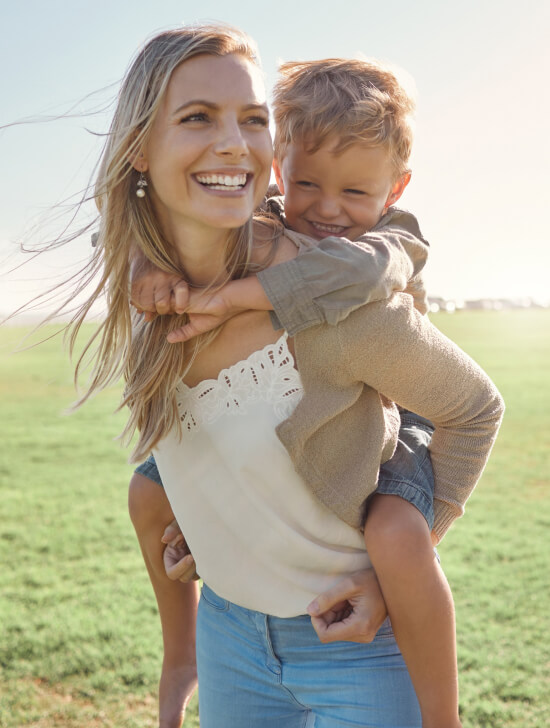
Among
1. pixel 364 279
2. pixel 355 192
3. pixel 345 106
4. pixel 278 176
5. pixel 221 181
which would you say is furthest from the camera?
pixel 278 176

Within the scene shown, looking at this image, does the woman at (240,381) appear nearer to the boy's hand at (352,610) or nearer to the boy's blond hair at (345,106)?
the boy's hand at (352,610)

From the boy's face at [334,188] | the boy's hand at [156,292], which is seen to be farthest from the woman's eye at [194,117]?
the boy's face at [334,188]

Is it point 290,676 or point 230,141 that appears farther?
point 290,676

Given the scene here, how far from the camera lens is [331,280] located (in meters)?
1.43

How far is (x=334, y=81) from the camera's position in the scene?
188cm

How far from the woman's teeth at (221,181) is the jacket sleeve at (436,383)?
1.23 feet

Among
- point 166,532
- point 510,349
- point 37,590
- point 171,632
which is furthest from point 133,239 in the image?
point 510,349

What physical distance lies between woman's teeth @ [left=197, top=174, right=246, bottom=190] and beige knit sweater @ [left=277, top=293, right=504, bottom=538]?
1.11 ft

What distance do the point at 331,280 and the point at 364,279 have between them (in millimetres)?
64

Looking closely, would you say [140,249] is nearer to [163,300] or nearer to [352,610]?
[163,300]

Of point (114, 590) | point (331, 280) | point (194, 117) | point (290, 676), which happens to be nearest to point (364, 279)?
point (331, 280)

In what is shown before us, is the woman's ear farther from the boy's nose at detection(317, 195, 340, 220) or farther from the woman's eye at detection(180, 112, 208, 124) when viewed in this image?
the boy's nose at detection(317, 195, 340, 220)

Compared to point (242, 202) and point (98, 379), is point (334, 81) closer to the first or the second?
point (242, 202)

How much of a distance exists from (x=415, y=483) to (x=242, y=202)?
695 mm
